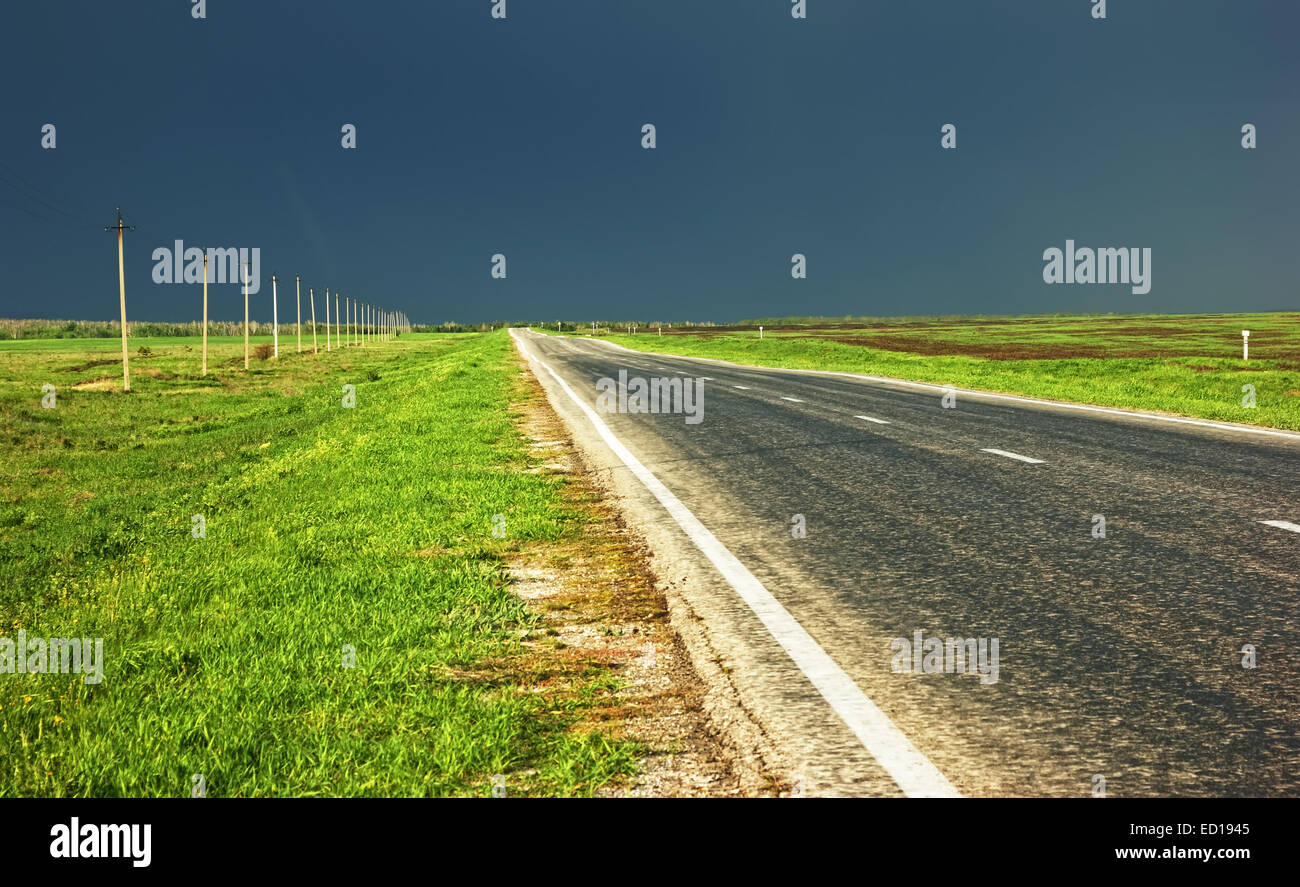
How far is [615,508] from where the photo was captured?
8516 millimetres

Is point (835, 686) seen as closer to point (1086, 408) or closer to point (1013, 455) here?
point (1013, 455)

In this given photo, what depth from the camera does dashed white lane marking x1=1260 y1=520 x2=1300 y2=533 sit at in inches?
272

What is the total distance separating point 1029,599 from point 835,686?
1.79 metres

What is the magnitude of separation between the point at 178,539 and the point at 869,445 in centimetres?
788

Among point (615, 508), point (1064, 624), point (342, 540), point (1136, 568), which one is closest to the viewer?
point (1064, 624)

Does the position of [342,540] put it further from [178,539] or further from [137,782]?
[137,782]

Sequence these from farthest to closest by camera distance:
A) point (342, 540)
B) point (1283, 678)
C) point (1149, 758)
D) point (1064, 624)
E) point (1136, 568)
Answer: point (342, 540), point (1136, 568), point (1064, 624), point (1283, 678), point (1149, 758)

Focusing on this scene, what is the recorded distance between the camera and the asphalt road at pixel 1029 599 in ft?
11.2

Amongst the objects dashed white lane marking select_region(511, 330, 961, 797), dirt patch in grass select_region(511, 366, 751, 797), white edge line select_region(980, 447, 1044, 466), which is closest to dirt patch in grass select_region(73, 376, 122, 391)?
white edge line select_region(980, 447, 1044, 466)

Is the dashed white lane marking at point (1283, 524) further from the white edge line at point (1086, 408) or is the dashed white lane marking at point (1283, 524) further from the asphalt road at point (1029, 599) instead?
the white edge line at point (1086, 408)

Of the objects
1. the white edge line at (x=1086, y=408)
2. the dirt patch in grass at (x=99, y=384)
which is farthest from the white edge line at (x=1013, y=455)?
the dirt patch in grass at (x=99, y=384)

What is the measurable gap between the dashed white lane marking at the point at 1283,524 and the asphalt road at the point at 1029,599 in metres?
0.09
